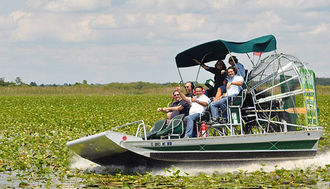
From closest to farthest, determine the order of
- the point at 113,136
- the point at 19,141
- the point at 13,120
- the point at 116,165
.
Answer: the point at 113,136 → the point at 116,165 → the point at 19,141 → the point at 13,120

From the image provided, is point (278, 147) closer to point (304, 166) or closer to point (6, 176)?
point (304, 166)

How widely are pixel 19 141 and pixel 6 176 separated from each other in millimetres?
4846

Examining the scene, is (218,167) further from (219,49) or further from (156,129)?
(219,49)

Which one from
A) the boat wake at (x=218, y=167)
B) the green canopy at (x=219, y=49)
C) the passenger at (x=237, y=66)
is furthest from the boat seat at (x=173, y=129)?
the green canopy at (x=219, y=49)

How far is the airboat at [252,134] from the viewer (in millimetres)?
11758

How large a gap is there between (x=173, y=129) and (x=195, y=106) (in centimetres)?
72

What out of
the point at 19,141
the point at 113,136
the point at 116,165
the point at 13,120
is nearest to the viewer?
the point at 113,136

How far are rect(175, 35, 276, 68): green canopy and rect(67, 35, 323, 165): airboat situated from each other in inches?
0.8

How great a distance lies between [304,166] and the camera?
39.8ft

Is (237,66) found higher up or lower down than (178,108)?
higher up

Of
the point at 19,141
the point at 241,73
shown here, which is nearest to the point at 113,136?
the point at 241,73

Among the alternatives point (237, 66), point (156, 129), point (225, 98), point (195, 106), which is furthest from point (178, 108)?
point (237, 66)

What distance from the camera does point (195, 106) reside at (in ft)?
41.3

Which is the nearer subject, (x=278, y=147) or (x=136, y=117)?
(x=278, y=147)
